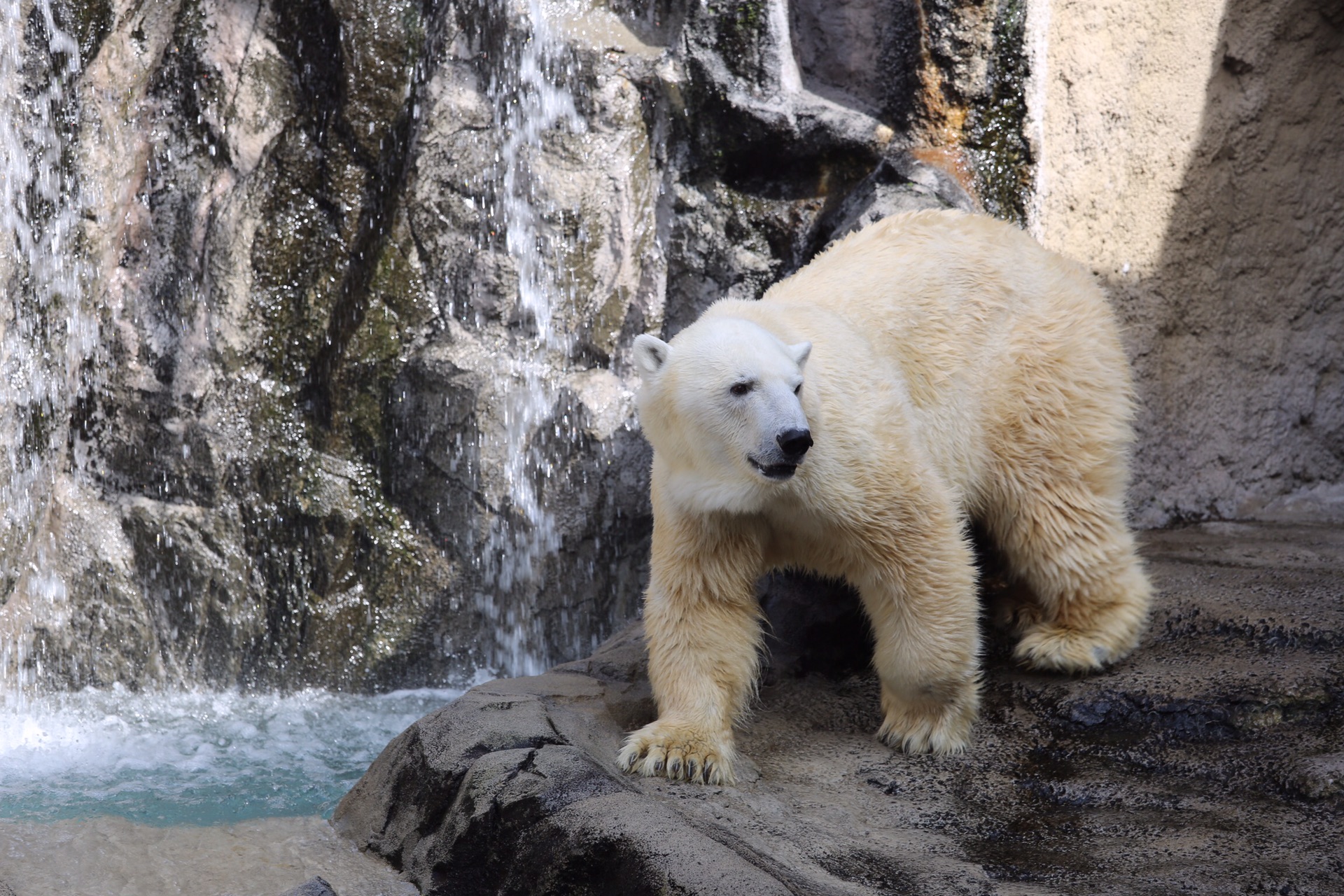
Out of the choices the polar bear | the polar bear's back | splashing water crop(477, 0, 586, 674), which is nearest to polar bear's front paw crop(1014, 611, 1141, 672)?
the polar bear

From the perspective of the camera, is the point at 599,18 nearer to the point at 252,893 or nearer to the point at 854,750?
the point at 854,750

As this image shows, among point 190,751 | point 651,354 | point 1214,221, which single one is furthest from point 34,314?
point 1214,221

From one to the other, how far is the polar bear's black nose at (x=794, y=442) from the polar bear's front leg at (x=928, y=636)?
569 millimetres

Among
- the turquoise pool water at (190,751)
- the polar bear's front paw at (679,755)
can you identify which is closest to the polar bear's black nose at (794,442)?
the polar bear's front paw at (679,755)

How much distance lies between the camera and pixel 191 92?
18.4 ft

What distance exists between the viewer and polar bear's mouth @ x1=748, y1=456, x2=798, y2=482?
2.85m

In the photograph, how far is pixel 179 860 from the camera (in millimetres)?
2844

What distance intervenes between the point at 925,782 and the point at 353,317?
3794 mm

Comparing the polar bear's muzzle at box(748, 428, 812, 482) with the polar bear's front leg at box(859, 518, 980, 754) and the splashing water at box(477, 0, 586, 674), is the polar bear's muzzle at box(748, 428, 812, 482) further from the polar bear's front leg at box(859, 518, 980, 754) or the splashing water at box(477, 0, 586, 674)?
the splashing water at box(477, 0, 586, 674)

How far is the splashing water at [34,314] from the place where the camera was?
5441 mm

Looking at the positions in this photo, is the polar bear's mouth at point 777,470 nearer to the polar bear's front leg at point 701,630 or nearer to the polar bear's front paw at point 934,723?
the polar bear's front leg at point 701,630

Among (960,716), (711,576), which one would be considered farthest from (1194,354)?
(711,576)

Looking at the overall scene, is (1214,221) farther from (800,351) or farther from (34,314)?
(34,314)

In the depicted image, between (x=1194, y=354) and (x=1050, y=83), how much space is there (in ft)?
4.94
